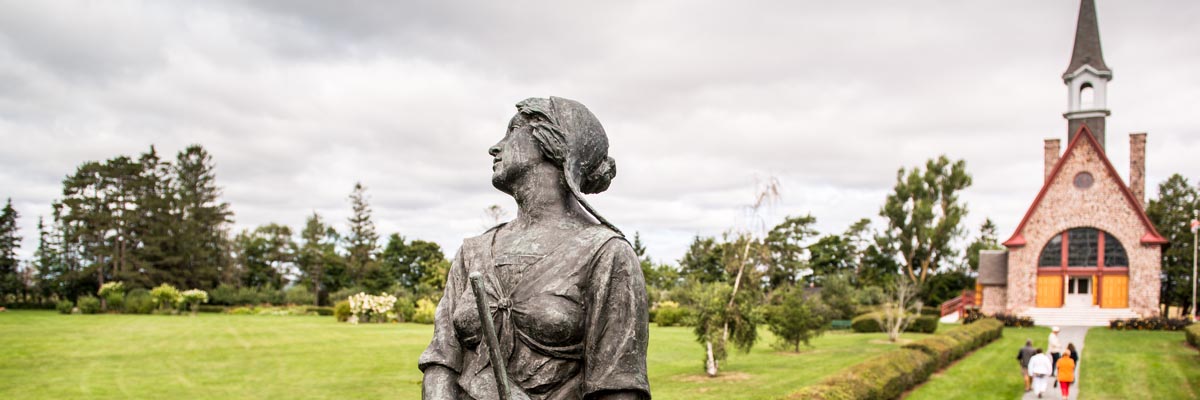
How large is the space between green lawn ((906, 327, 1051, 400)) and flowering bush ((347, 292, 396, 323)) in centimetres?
2780

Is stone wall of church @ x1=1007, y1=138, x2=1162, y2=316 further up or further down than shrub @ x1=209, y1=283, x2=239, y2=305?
further up

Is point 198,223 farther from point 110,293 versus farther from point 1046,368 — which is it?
point 1046,368

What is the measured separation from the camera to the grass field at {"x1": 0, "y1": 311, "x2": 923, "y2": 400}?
1565 cm

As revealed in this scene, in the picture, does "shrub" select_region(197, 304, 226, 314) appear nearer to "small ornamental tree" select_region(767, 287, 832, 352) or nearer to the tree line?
the tree line

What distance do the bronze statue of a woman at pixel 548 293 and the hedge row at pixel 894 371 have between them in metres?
9.82

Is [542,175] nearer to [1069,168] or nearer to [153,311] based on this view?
[1069,168]

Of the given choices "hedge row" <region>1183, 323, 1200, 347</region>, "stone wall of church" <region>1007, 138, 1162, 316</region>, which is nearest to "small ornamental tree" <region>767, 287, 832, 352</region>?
"hedge row" <region>1183, 323, 1200, 347</region>

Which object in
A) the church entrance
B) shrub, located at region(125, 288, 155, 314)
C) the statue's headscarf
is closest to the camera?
the statue's headscarf

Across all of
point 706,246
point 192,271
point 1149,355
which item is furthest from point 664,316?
point 192,271

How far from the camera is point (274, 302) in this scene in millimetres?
55562

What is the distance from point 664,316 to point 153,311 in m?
28.3

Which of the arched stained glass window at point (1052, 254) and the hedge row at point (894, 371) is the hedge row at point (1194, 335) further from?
the arched stained glass window at point (1052, 254)

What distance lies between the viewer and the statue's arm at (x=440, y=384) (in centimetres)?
271

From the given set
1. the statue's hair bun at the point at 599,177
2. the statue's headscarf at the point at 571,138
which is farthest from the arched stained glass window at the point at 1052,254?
the statue's headscarf at the point at 571,138
